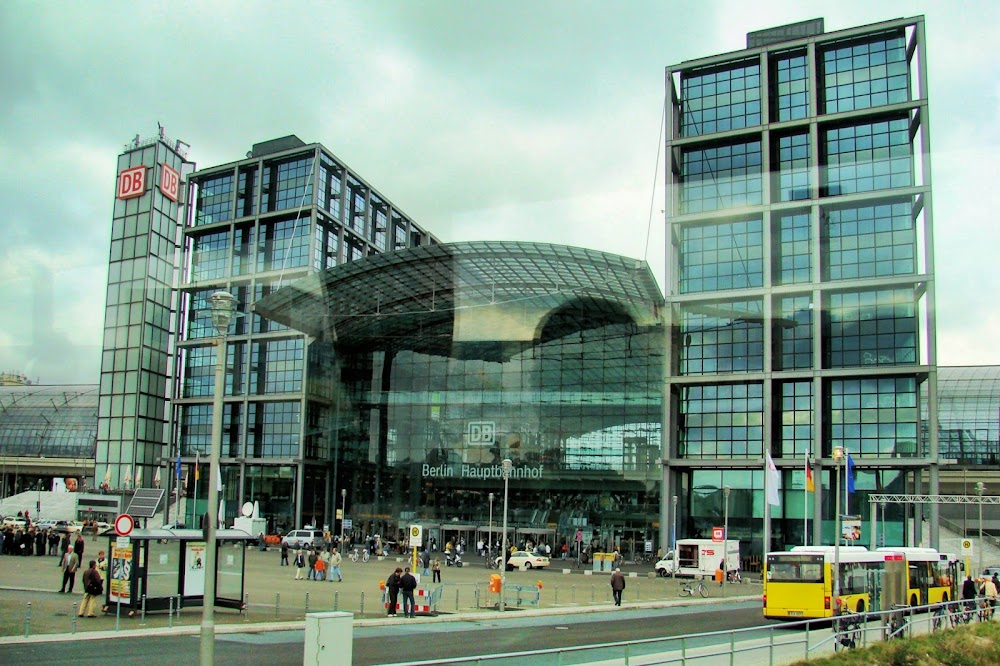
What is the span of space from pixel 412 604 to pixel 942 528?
51.9 m

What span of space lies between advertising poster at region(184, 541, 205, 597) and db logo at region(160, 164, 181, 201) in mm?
10189

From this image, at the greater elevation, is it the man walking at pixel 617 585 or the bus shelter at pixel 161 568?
the bus shelter at pixel 161 568

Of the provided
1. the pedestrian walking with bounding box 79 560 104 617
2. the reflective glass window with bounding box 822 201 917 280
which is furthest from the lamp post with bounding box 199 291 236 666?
the reflective glass window with bounding box 822 201 917 280

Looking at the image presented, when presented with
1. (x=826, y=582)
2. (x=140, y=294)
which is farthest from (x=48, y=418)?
(x=826, y=582)

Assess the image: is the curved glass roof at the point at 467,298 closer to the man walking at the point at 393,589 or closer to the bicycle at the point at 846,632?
the man walking at the point at 393,589

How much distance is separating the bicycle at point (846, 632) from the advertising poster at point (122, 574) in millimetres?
15355

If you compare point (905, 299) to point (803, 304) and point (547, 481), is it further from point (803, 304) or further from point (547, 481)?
point (547, 481)

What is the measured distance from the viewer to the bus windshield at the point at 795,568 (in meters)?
25.9

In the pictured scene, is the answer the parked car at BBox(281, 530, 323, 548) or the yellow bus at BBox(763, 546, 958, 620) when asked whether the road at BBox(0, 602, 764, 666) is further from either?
the parked car at BBox(281, 530, 323, 548)

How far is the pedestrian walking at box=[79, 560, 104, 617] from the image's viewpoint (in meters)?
20.7

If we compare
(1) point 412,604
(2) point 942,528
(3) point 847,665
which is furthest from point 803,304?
(3) point 847,665

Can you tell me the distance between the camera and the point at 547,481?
219ft

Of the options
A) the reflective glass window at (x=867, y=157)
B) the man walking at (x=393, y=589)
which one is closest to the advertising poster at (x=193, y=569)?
the man walking at (x=393, y=589)

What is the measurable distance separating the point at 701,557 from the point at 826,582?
2486cm
